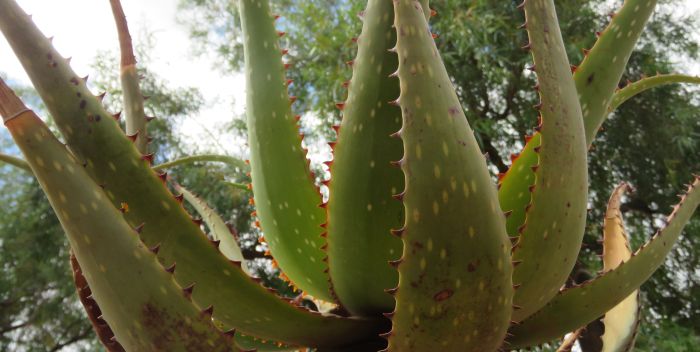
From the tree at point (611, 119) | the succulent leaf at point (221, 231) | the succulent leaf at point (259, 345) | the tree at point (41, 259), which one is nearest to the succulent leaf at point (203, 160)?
the succulent leaf at point (221, 231)

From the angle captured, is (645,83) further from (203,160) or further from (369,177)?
(203,160)

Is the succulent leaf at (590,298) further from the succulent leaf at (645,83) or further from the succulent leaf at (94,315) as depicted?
the succulent leaf at (94,315)

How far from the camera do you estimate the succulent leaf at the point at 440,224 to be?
294 mm

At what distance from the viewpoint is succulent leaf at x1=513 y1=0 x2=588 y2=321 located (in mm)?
371

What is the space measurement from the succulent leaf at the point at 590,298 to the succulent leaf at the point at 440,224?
0.12 metres

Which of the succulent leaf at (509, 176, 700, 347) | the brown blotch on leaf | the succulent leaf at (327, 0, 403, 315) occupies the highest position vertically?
the succulent leaf at (327, 0, 403, 315)

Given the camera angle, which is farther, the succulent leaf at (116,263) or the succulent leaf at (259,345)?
the succulent leaf at (259,345)

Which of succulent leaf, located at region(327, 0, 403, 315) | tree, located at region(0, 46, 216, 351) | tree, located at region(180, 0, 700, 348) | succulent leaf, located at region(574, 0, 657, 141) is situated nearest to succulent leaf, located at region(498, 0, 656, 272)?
succulent leaf, located at region(574, 0, 657, 141)

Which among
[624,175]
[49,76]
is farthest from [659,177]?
[49,76]

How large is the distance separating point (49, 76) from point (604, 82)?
369 millimetres

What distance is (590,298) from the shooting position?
16.4 inches

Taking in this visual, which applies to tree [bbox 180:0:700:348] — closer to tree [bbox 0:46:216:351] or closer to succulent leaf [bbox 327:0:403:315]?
tree [bbox 0:46:216:351]

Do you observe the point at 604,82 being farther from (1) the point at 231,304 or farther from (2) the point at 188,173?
(2) the point at 188,173

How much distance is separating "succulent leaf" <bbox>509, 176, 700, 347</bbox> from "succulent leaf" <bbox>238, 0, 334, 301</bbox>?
0.15m
